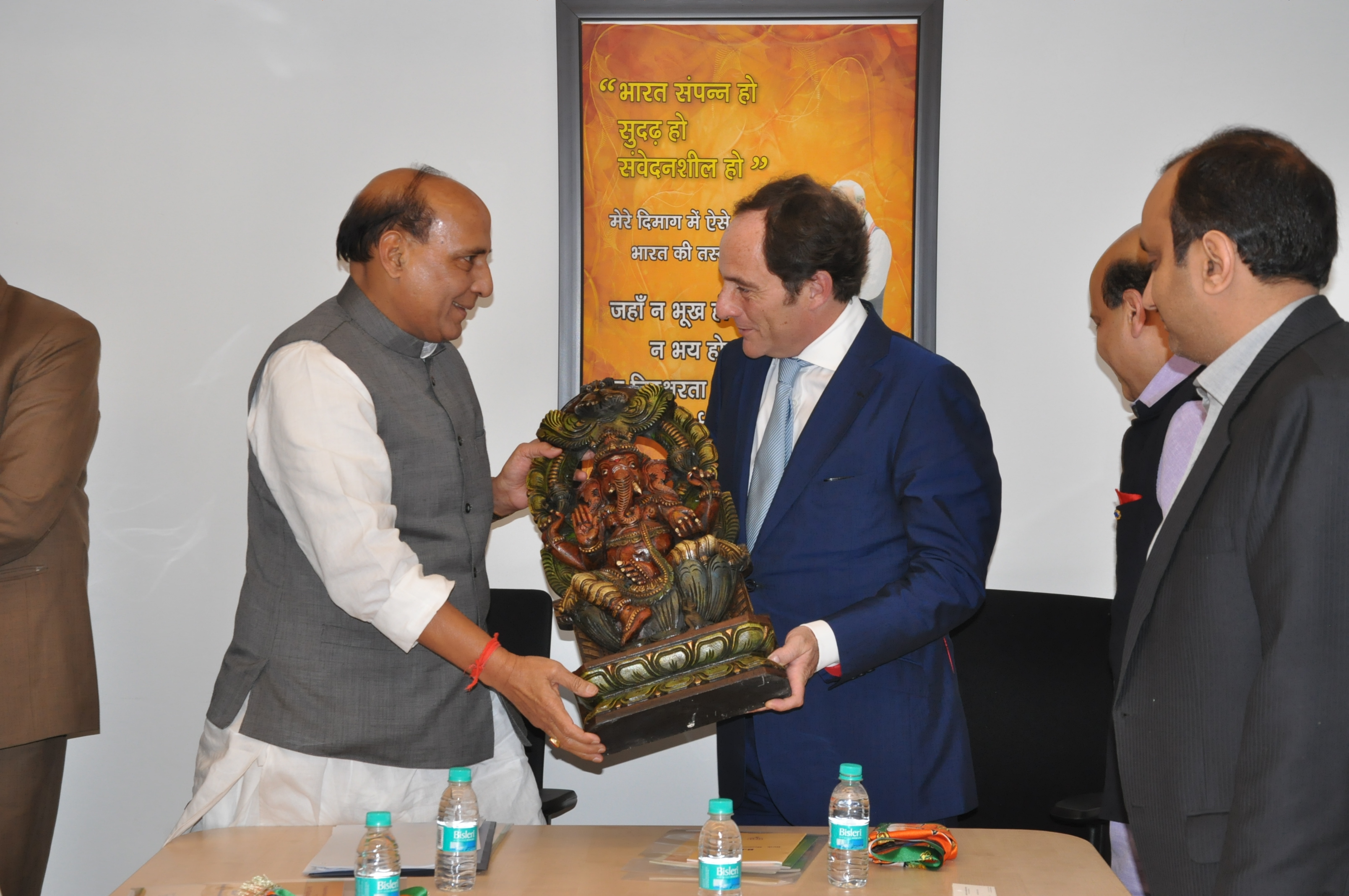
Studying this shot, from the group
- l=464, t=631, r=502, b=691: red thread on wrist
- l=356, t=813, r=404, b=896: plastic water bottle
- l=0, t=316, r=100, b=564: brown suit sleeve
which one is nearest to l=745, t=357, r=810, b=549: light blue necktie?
l=464, t=631, r=502, b=691: red thread on wrist

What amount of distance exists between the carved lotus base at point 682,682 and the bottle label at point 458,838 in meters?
0.33

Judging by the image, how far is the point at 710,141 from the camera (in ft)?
11.5

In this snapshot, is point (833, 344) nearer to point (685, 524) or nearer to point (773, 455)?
point (773, 455)

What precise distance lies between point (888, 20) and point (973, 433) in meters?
1.65

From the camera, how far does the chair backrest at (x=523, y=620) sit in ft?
10.7

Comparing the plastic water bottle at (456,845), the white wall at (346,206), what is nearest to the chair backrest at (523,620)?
the white wall at (346,206)

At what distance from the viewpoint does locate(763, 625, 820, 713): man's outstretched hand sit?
7.04 ft

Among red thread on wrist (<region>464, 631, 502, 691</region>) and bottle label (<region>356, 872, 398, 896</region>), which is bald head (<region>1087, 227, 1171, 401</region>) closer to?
red thread on wrist (<region>464, 631, 502, 691</region>)

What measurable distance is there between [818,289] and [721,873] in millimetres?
1378

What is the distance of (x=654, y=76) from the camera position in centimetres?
349

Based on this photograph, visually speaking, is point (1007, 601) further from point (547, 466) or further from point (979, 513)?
point (547, 466)

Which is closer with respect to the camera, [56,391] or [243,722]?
[243,722]

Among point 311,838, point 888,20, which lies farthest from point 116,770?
point 888,20

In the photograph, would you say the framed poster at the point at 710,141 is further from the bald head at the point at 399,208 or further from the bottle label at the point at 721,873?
the bottle label at the point at 721,873
